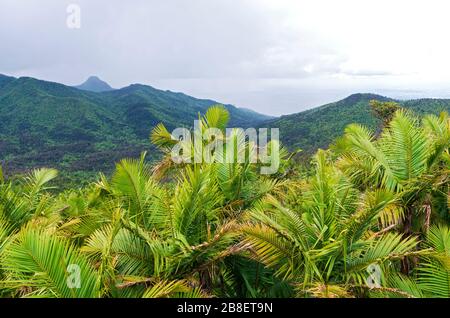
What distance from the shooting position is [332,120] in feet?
217

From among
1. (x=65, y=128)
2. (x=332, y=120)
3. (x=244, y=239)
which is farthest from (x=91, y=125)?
(x=244, y=239)

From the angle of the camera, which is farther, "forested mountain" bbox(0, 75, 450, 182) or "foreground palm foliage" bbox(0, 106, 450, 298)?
"forested mountain" bbox(0, 75, 450, 182)

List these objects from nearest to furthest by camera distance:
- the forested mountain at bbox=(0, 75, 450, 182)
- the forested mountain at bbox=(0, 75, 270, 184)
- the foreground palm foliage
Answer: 1. the foreground palm foliage
2. the forested mountain at bbox=(0, 75, 450, 182)
3. the forested mountain at bbox=(0, 75, 270, 184)

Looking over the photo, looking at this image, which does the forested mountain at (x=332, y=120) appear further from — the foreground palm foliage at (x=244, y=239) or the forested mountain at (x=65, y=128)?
the foreground palm foliage at (x=244, y=239)

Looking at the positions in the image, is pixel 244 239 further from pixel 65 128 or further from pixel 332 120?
pixel 65 128

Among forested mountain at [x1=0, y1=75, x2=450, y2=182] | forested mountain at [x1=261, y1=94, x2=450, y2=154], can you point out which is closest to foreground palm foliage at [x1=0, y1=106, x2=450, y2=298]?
forested mountain at [x1=0, y1=75, x2=450, y2=182]

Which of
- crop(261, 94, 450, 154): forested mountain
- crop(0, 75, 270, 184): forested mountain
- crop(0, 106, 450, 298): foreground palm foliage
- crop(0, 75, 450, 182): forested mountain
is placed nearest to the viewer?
crop(0, 106, 450, 298): foreground palm foliage

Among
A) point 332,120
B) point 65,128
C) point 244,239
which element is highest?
point 65,128

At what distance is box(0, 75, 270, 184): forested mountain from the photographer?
83062 mm

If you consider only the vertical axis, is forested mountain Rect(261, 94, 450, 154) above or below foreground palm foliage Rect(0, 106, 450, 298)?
above

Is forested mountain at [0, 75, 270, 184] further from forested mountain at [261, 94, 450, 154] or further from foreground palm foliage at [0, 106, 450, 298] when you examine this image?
foreground palm foliage at [0, 106, 450, 298]

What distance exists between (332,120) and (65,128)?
7718cm

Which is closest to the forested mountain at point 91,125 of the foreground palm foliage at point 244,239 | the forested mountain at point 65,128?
the forested mountain at point 65,128

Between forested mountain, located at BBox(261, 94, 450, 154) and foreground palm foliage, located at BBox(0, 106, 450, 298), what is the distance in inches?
1740
